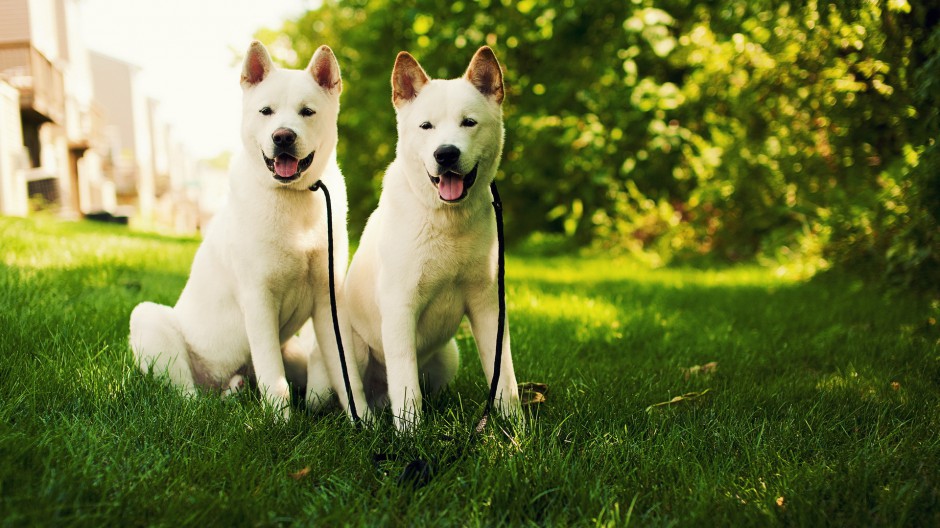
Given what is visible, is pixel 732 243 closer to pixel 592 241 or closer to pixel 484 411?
pixel 592 241

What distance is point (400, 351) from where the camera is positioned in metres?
2.66

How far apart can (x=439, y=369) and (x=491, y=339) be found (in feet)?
1.60

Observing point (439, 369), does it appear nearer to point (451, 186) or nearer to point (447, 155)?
point (451, 186)

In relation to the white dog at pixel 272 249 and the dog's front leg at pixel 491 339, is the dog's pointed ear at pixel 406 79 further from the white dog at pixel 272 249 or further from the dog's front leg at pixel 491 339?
the dog's front leg at pixel 491 339

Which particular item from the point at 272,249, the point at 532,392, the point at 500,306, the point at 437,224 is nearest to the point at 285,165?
the point at 272,249

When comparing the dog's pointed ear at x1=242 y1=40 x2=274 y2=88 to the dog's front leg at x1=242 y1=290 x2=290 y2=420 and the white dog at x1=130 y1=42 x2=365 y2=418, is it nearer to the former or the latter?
the white dog at x1=130 y1=42 x2=365 y2=418

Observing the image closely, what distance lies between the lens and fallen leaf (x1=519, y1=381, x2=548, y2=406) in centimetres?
294

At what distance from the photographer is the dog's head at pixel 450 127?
250cm

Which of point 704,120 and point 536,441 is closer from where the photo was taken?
point 536,441

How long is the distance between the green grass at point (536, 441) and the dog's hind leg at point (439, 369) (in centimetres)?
8

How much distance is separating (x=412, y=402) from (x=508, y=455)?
527 mm

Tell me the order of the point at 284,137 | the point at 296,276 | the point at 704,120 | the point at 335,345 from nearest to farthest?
1. the point at 284,137
2. the point at 296,276
3. the point at 335,345
4. the point at 704,120

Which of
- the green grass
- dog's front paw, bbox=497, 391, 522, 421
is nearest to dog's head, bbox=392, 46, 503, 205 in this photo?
dog's front paw, bbox=497, 391, 522, 421

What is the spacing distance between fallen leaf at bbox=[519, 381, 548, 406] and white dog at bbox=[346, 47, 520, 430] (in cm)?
22
